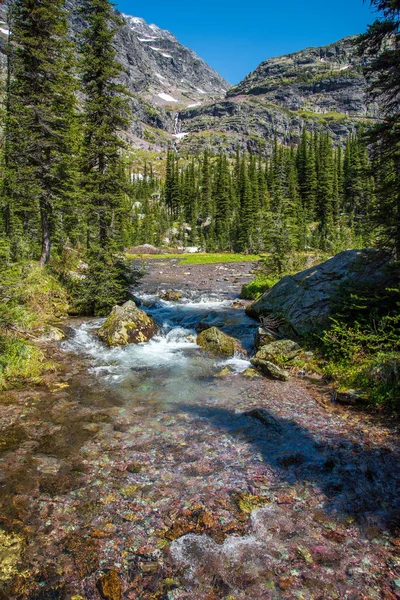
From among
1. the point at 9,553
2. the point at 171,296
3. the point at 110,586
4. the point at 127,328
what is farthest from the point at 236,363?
the point at 171,296

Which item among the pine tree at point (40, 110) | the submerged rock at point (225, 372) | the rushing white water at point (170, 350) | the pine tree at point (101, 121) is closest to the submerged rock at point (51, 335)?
the rushing white water at point (170, 350)

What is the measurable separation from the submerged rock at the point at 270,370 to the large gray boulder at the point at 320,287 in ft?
6.66

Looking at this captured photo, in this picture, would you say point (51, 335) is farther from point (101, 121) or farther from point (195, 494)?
point (101, 121)

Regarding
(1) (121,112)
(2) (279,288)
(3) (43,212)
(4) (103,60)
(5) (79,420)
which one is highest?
(4) (103,60)

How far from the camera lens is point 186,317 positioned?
57.9 ft

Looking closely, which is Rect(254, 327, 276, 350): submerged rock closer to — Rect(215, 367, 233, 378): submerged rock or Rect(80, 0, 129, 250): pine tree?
Rect(215, 367, 233, 378): submerged rock

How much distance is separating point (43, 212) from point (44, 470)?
1686 cm

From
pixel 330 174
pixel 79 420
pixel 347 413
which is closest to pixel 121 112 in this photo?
pixel 79 420

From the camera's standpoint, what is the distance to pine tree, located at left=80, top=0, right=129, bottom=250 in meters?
16.7

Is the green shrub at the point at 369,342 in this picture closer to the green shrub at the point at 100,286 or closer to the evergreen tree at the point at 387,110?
the evergreen tree at the point at 387,110

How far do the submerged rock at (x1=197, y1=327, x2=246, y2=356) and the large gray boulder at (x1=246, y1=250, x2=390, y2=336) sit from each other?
1.99 m

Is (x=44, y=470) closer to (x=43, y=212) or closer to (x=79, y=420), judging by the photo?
(x=79, y=420)

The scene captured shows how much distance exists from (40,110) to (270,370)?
58.6 feet

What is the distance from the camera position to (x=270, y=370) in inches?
401
